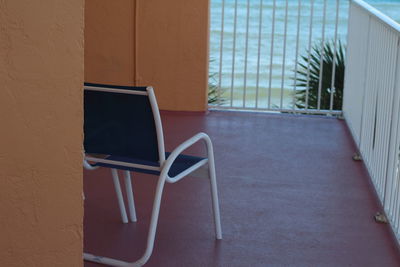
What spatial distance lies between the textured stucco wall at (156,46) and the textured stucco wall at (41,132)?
4352mm

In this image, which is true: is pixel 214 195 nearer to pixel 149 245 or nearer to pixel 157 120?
pixel 149 245

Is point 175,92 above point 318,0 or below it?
below

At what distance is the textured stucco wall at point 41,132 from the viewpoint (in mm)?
1544

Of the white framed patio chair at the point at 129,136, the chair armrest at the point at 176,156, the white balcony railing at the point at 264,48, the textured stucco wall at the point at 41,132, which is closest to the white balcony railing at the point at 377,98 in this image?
the chair armrest at the point at 176,156

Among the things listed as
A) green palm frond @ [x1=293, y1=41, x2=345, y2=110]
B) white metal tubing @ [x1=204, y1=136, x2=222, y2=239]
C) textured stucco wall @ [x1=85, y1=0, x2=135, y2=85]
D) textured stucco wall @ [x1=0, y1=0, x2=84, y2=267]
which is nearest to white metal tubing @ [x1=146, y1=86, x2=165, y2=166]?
white metal tubing @ [x1=204, y1=136, x2=222, y2=239]

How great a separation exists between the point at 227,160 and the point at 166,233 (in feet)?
4.75

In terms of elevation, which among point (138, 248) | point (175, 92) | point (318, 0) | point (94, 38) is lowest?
point (138, 248)

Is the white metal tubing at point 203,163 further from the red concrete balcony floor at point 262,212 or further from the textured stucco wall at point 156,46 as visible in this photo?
the textured stucco wall at point 156,46

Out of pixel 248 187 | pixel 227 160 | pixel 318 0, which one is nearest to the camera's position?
pixel 248 187

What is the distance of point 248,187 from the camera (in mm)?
4137

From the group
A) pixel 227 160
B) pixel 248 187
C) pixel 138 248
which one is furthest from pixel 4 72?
pixel 227 160

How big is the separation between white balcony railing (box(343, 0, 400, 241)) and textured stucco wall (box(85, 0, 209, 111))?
1.30 metres

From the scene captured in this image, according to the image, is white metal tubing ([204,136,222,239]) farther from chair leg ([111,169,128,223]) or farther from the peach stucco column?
the peach stucco column

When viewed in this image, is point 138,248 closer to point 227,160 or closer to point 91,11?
point 227,160
